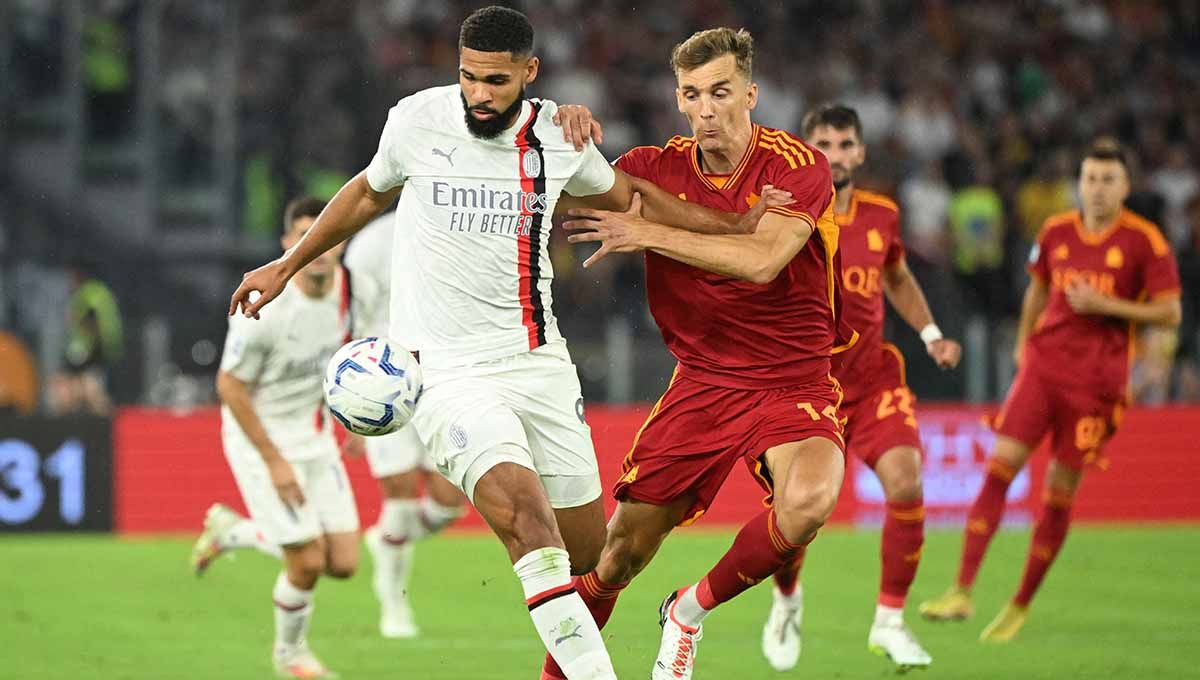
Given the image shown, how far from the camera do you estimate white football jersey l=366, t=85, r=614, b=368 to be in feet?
20.8

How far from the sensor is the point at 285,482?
27.1 ft

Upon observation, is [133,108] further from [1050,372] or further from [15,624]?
[1050,372]

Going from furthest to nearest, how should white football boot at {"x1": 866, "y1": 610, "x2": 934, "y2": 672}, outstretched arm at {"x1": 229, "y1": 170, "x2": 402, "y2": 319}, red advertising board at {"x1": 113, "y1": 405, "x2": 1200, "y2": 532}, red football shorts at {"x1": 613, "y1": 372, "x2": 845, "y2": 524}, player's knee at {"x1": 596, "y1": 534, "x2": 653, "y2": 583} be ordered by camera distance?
red advertising board at {"x1": 113, "y1": 405, "x2": 1200, "y2": 532} < white football boot at {"x1": 866, "y1": 610, "x2": 934, "y2": 672} < player's knee at {"x1": 596, "y1": 534, "x2": 653, "y2": 583} < red football shorts at {"x1": 613, "y1": 372, "x2": 845, "y2": 524} < outstretched arm at {"x1": 229, "y1": 170, "x2": 402, "y2": 319}

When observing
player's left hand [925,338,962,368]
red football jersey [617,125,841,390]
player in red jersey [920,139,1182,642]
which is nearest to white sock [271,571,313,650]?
red football jersey [617,125,841,390]

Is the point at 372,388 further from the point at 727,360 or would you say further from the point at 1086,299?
the point at 1086,299

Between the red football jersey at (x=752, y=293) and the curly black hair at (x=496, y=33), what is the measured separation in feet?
2.87

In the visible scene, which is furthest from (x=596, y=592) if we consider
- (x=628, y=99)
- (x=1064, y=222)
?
(x=628, y=99)

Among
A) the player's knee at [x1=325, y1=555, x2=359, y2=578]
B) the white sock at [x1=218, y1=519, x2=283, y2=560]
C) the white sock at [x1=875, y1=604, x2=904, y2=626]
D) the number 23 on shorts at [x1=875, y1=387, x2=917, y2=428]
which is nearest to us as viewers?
the white sock at [x1=875, y1=604, x2=904, y2=626]

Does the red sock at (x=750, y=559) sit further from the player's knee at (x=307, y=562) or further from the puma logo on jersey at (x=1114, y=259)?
the puma logo on jersey at (x=1114, y=259)

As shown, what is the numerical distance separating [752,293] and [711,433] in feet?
1.84

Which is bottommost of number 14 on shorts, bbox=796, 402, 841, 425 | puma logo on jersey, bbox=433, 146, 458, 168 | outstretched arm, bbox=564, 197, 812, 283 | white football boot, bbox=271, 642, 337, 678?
white football boot, bbox=271, 642, 337, 678

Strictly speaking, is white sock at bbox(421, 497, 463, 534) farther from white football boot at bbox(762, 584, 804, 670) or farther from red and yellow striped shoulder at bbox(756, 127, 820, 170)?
red and yellow striped shoulder at bbox(756, 127, 820, 170)

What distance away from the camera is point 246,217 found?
19.5 m

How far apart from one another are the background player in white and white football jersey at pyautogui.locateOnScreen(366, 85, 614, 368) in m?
2.07
